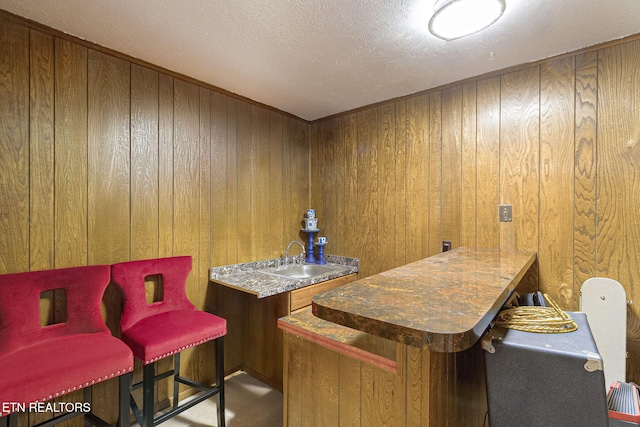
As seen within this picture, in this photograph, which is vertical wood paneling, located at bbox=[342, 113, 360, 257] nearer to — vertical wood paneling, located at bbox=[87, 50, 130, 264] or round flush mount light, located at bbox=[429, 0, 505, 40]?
round flush mount light, located at bbox=[429, 0, 505, 40]

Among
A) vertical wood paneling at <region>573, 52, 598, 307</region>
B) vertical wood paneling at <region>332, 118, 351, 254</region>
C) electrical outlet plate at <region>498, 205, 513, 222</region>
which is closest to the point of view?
vertical wood paneling at <region>573, 52, 598, 307</region>

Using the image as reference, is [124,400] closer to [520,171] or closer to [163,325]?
[163,325]

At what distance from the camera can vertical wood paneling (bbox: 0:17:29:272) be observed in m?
1.47

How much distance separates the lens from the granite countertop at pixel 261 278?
2.01m

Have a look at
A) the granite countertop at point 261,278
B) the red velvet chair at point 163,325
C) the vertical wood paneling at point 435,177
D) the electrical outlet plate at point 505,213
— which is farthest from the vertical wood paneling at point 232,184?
the electrical outlet plate at point 505,213

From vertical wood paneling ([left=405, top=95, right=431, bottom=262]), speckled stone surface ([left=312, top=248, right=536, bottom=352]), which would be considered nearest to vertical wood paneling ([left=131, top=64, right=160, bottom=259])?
speckled stone surface ([left=312, top=248, right=536, bottom=352])

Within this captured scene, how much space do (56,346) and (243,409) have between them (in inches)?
48.2

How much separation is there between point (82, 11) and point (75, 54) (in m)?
0.34

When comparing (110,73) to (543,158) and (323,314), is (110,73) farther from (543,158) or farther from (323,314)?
(543,158)

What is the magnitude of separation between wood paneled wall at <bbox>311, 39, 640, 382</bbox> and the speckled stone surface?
0.86m

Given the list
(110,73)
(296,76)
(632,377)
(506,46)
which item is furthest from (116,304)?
(632,377)

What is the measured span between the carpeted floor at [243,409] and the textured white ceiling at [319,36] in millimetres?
2335

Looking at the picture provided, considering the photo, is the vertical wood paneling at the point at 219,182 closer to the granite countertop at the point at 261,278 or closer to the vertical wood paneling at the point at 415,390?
the granite countertop at the point at 261,278

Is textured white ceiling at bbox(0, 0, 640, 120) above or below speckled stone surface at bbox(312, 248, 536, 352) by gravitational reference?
above
